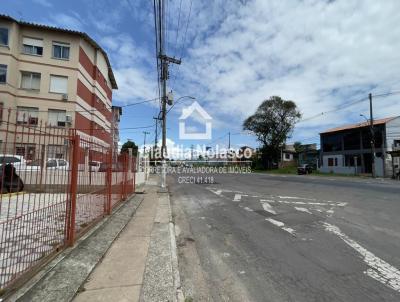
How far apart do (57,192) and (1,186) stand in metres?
1.72

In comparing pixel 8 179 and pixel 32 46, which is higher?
pixel 32 46

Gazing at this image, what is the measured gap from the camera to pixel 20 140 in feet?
12.3

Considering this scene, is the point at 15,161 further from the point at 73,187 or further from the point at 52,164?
the point at 73,187

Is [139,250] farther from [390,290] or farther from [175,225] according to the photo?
[390,290]

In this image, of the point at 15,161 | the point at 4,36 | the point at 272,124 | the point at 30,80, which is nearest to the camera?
the point at 15,161

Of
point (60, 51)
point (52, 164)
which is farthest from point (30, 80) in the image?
point (52, 164)

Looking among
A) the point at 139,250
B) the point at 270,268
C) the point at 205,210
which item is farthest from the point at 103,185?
the point at 270,268

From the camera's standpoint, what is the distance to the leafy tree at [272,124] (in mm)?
54250

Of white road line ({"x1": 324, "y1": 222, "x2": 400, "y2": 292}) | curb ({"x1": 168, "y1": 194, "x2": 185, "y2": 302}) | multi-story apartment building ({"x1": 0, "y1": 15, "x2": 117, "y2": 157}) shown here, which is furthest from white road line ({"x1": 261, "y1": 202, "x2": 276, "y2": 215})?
multi-story apartment building ({"x1": 0, "y1": 15, "x2": 117, "y2": 157})

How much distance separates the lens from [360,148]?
40906mm

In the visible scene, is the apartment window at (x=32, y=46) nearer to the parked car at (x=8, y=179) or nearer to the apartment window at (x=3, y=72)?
the apartment window at (x=3, y=72)

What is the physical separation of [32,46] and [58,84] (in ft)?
12.2

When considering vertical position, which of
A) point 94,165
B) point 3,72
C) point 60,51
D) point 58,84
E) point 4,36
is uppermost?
point 4,36

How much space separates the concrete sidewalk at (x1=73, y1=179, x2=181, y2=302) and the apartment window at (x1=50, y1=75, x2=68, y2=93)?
20.2 meters
